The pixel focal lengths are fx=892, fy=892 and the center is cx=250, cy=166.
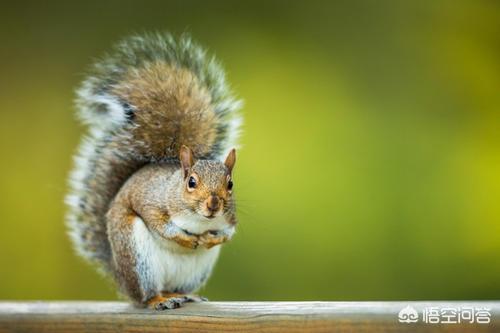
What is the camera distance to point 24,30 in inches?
130

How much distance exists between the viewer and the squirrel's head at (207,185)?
138cm

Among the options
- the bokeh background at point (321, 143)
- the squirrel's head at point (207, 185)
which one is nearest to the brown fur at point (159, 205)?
the squirrel's head at point (207, 185)

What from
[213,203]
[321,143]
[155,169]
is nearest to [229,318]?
[213,203]

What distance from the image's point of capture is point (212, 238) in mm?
1457

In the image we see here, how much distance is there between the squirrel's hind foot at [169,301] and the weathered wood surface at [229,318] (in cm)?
3

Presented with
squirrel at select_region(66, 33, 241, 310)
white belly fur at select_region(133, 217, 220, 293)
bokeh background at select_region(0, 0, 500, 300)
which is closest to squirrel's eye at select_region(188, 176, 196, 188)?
squirrel at select_region(66, 33, 241, 310)

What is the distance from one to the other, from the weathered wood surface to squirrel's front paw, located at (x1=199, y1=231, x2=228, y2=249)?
10cm

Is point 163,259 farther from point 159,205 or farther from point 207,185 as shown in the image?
point 207,185

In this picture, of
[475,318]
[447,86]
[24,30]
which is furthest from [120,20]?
[475,318]

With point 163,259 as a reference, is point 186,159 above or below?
above

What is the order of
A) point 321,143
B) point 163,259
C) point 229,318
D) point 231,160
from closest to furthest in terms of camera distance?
point 229,318 → point 231,160 → point 163,259 → point 321,143

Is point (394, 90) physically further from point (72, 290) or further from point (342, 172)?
point (72, 290)

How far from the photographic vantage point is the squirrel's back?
1616 mm

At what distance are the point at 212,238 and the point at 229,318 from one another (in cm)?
19
